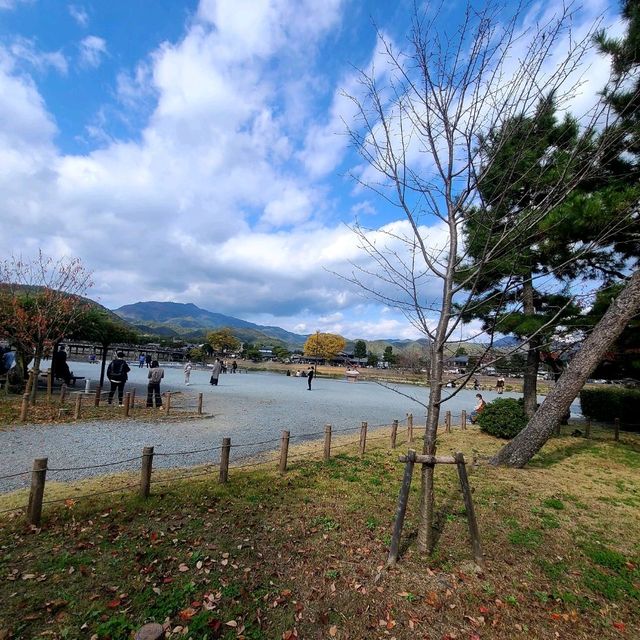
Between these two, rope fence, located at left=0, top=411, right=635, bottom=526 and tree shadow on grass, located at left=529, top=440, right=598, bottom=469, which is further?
tree shadow on grass, located at left=529, top=440, right=598, bottom=469

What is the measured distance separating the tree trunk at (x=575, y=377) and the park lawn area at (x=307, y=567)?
1.52 meters

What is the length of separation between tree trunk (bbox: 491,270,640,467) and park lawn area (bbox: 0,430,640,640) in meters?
1.52

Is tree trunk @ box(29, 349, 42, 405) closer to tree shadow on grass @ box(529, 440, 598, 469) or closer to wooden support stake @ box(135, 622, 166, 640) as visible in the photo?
wooden support stake @ box(135, 622, 166, 640)

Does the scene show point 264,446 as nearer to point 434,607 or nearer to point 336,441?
point 336,441

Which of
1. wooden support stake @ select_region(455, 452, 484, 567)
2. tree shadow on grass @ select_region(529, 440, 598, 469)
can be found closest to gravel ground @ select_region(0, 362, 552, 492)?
wooden support stake @ select_region(455, 452, 484, 567)

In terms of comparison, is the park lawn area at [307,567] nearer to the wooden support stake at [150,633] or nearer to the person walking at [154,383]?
the wooden support stake at [150,633]

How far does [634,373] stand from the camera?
40.2 feet

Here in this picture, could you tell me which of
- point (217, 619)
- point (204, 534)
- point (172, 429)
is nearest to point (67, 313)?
point (172, 429)

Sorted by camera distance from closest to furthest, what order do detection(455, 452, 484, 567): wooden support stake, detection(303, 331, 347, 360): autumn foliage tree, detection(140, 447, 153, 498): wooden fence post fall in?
detection(455, 452, 484, 567): wooden support stake → detection(140, 447, 153, 498): wooden fence post → detection(303, 331, 347, 360): autumn foliage tree

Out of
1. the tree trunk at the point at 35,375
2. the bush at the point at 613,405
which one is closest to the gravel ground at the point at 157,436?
the tree trunk at the point at 35,375

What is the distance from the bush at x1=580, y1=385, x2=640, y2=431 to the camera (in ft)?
53.8

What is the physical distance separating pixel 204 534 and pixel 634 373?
47.9ft

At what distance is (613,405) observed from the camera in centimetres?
1695

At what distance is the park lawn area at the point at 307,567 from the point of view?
9.49ft
